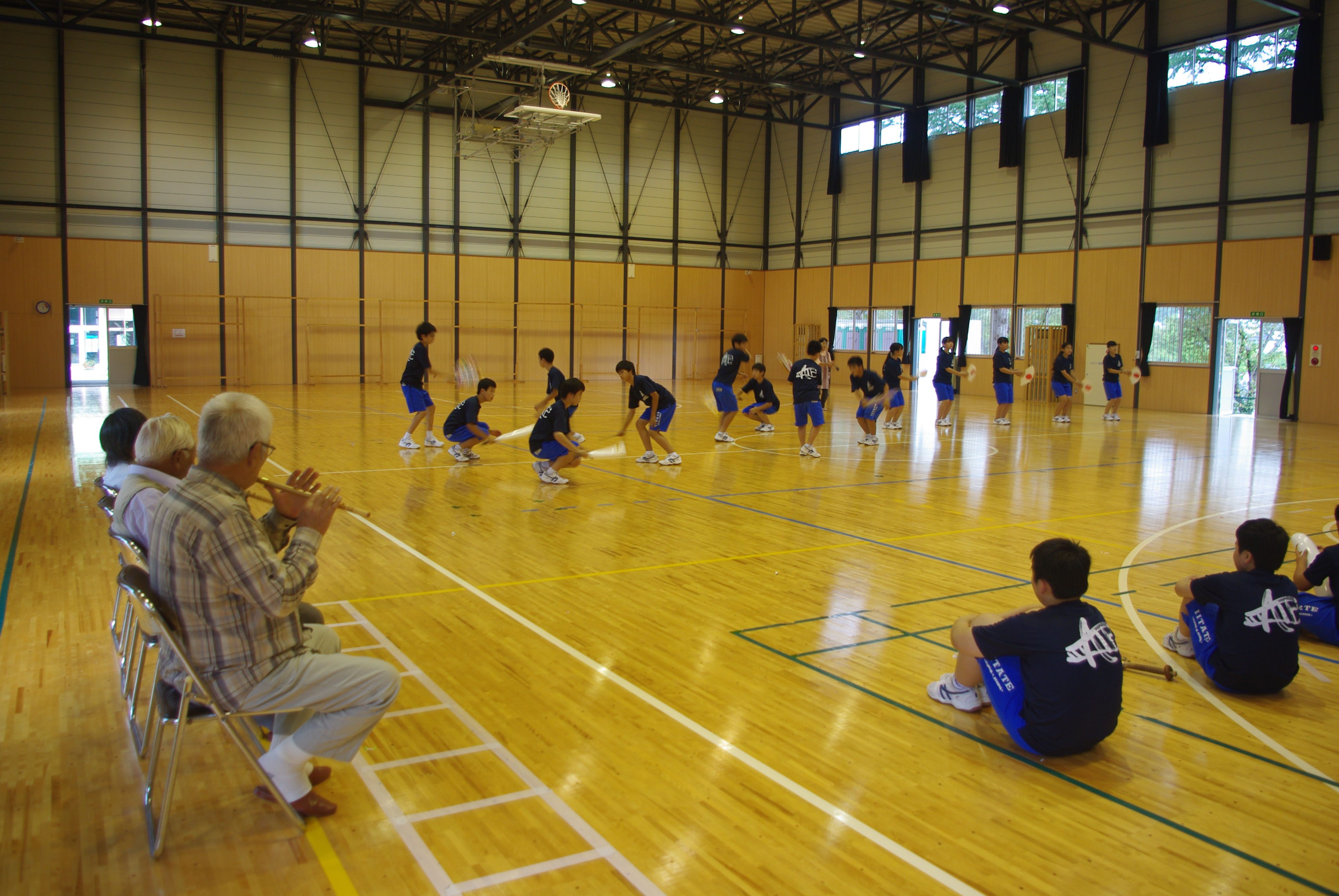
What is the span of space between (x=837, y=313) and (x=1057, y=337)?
916cm

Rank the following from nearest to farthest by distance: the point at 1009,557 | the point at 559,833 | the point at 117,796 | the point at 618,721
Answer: the point at 559,833, the point at 117,796, the point at 618,721, the point at 1009,557

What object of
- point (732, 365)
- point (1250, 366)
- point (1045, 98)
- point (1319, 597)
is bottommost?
point (1319, 597)

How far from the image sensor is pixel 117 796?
3.66m

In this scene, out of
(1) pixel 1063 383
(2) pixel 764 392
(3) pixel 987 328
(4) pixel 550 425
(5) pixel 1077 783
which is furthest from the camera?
(3) pixel 987 328

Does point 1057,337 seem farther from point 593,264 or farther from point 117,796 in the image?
point 117,796

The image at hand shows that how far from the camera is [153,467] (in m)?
4.41

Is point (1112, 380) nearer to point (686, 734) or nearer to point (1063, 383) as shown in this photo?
point (1063, 383)

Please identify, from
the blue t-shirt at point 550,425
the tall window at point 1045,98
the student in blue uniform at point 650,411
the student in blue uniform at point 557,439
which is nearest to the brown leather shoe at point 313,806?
the student in blue uniform at point 557,439

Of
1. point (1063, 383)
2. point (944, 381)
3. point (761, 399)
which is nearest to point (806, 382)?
point (761, 399)

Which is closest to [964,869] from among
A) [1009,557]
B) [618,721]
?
[618,721]

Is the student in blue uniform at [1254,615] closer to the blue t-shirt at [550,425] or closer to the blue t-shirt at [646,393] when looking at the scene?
the blue t-shirt at [550,425]

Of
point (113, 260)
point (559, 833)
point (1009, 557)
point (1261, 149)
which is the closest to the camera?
point (559, 833)

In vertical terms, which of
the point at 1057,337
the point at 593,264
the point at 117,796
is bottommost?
the point at 117,796

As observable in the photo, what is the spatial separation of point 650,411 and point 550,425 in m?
2.25
